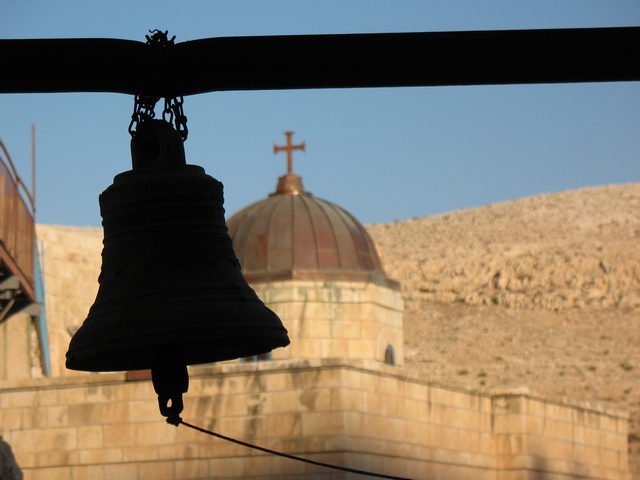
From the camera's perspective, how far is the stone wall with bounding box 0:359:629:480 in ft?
63.2

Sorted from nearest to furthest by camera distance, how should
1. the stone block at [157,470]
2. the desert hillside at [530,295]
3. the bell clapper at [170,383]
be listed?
the bell clapper at [170,383] < the stone block at [157,470] < the desert hillside at [530,295]

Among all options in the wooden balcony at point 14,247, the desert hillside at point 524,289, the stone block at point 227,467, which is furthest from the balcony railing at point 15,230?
the desert hillside at point 524,289

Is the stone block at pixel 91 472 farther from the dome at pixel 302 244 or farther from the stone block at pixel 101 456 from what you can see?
the dome at pixel 302 244

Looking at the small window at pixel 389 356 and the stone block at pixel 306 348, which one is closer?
the stone block at pixel 306 348

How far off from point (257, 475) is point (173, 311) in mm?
15384

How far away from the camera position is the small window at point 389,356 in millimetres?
23156

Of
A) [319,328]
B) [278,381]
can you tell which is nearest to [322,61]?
[278,381]

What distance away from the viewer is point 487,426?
22.3 metres

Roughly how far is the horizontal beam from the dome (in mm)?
18362

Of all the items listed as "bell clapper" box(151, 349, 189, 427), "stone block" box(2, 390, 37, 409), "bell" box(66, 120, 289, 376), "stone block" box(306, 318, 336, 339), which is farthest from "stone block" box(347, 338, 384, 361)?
"bell clapper" box(151, 349, 189, 427)

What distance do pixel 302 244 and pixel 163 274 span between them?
18.5 metres

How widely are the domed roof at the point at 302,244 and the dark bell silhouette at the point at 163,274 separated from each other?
58.6 feet

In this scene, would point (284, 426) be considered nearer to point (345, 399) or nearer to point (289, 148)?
point (345, 399)

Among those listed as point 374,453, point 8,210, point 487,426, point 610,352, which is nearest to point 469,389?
point 487,426
